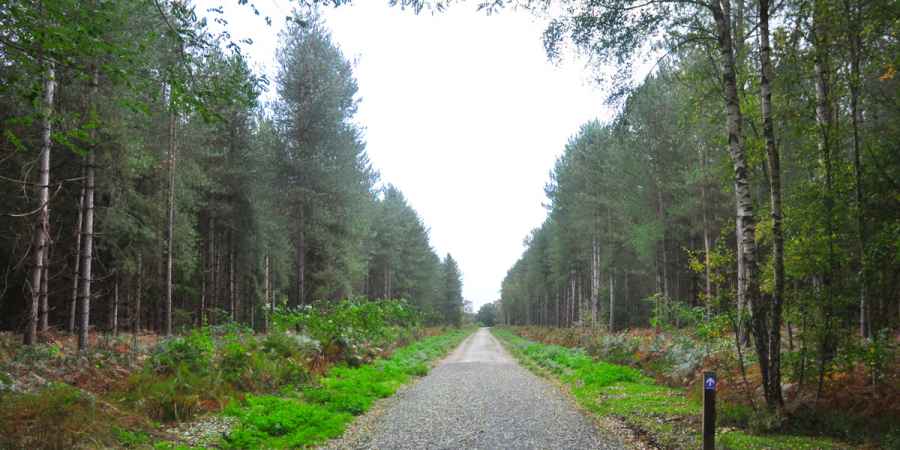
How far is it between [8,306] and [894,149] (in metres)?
25.9

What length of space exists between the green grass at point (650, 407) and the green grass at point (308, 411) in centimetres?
436

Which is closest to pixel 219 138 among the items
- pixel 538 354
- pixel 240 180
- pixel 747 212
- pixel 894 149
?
pixel 240 180

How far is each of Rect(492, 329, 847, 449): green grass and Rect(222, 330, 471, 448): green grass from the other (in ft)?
14.3

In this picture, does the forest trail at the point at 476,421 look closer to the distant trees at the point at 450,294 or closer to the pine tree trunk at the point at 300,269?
the pine tree trunk at the point at 300,269

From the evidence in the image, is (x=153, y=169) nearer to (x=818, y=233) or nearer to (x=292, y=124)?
(x=292, y=124)

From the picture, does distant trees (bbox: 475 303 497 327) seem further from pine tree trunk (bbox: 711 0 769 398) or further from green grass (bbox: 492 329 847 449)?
pine tree trunk (bbox: 711 0 769 398)

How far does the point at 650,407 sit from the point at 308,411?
569 centimetres

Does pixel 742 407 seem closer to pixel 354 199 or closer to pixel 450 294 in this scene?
pixel 354 199

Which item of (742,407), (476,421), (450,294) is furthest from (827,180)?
(450,294)

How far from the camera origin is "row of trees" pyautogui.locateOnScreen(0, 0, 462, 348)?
11.0 metres

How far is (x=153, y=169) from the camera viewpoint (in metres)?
17.2

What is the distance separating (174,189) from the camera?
17.2 metres

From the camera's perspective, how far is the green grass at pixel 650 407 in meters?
6.24

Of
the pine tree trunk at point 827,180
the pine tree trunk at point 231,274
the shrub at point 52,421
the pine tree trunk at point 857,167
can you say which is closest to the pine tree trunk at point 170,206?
the pine tree trunk at point 231,274
